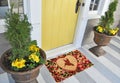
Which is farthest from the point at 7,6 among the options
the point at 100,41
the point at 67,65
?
the point at 100,41

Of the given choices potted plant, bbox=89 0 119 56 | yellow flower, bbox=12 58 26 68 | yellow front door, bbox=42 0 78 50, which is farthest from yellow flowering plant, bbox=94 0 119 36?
yellow flower, bbox=12 58 26 68

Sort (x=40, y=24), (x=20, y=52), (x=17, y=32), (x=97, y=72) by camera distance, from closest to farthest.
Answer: (x=17, y=32), (x=20, y=52), (x=40, y=24), (x=97, y=72)

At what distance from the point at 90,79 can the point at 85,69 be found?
9.1 inches

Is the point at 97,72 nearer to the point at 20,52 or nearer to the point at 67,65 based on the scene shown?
the point at 67,65

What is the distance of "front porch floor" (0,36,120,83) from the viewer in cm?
193

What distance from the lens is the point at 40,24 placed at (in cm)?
186

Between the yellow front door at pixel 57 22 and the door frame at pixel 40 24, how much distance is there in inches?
4.0

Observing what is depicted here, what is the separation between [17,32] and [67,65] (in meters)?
1.29

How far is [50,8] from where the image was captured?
76.0 inches

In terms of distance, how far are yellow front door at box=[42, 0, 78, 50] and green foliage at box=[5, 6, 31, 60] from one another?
728 millimetres

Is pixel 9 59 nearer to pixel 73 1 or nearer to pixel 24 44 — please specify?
pixel 24 44

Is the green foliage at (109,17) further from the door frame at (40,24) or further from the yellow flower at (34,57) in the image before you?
the yellow flower at (34,57)

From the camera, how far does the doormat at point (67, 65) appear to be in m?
2.04

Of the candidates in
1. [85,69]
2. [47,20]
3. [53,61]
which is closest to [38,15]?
[47,20]
